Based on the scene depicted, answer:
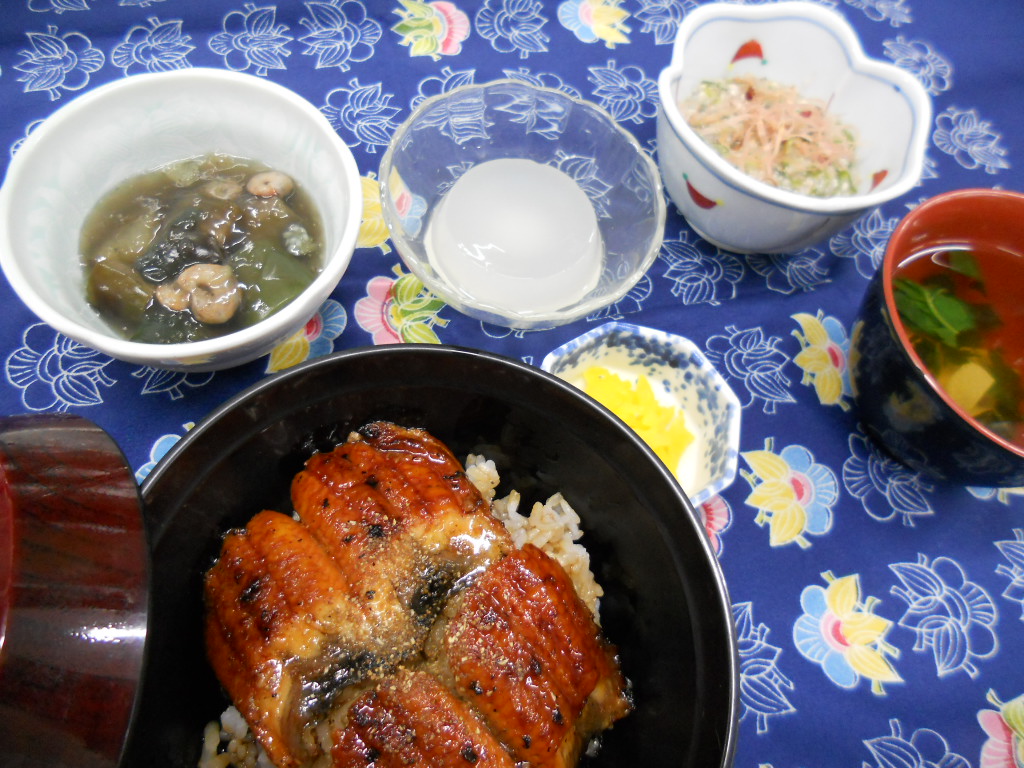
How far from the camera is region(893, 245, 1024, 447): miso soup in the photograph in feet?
4.70

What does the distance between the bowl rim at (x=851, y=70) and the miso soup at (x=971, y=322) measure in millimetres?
220

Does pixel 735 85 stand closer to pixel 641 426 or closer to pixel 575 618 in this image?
pixel 641 426

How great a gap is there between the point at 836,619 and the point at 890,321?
2.07 feet

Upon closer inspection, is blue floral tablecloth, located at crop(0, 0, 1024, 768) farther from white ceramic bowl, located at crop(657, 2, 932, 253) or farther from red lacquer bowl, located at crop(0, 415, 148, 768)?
red lacquer bowl, located at crop(0, 415, 148, 768)

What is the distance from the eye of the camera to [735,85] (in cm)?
171

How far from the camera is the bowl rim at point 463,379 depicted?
36.1 inches

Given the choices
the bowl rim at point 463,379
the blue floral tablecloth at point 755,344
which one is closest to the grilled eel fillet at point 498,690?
the bowl rim at point 463,379

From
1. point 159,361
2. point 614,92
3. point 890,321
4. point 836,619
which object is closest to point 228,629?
point 159,361

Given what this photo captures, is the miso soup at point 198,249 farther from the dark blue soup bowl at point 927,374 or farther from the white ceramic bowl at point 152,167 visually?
the dark blue soup bowl at point 927,374

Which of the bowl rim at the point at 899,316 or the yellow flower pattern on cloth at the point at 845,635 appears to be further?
the yellow flower pattern on cloth at the point at 845,635

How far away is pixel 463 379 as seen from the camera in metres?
1.15

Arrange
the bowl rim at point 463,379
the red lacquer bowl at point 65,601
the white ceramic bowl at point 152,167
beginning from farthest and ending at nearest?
the white ceramic bowl at point 152,167 < the bowl rim at point 463,379 < the red lacquer bowl at point 65,601

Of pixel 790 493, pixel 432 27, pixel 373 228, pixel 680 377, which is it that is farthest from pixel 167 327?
pixel 790 493

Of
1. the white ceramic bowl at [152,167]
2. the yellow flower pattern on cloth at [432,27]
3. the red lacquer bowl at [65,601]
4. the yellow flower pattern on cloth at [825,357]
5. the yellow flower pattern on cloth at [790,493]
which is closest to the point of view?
the red lacquer bowl at [65,601]
